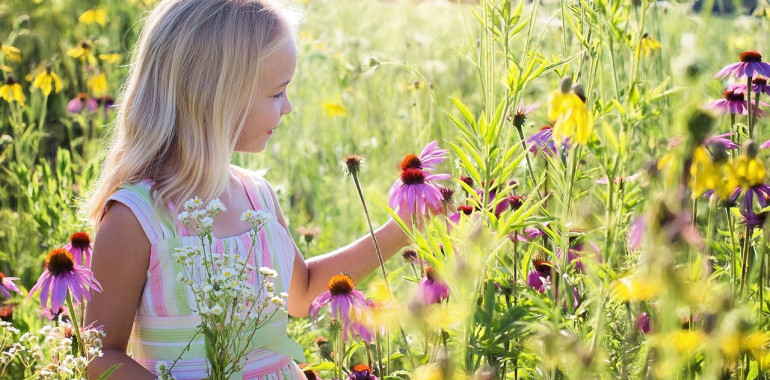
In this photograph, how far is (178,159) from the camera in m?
1.58

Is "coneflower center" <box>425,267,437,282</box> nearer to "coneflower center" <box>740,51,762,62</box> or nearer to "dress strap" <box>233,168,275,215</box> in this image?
"dress strap" <box>233,168,275,215</box>

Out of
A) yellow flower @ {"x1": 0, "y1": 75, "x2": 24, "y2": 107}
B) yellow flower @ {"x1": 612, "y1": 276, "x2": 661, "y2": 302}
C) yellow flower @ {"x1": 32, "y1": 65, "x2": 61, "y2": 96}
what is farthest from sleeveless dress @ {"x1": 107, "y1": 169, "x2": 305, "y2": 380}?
yellow flower @ {"x1": 32, "y1": 65, "x2": 61, "y2": 96}

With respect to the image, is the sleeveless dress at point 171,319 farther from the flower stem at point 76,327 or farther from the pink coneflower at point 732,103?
the pink coneflower at point 732,103

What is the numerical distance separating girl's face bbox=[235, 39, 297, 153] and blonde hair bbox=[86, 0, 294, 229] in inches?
0.6

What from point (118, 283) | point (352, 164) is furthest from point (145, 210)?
point (352, 164)

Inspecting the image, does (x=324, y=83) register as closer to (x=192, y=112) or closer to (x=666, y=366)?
(x=192, y=112)

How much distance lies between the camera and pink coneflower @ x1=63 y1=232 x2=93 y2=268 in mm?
1613

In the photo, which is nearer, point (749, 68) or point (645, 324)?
point (645, 324)

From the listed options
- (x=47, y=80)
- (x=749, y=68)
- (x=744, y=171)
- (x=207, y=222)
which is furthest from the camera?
(x=47, y=80)

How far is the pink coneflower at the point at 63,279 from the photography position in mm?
1349

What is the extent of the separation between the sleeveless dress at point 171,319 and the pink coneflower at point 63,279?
14cm

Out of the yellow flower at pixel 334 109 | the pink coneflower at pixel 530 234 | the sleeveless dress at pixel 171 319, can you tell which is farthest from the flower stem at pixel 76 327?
the yellow flower at pixel 334 109

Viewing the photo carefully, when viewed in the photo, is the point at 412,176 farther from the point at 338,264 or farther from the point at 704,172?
the point at 704,172

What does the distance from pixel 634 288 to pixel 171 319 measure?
85 cm
